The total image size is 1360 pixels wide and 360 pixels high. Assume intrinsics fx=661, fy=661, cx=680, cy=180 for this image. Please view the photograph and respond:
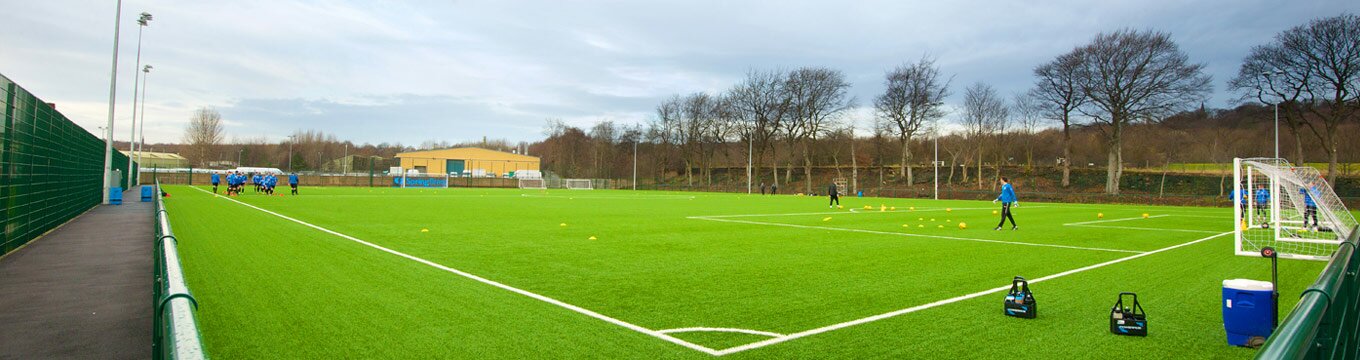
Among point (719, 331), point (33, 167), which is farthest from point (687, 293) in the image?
point (33, 167)

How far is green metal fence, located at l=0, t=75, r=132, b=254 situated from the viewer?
9.46 meters

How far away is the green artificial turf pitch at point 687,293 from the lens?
17.3 feet

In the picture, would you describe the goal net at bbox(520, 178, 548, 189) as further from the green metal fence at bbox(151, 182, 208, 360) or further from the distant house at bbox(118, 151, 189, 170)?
the green metal fence at bbox(151, 182, 208, 360)

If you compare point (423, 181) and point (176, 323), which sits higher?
point (423, 181)

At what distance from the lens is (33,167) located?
441 inches

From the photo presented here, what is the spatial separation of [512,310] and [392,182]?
231 ft

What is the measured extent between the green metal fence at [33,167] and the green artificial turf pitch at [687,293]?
216cm

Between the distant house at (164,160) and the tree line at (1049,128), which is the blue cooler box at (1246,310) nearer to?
the tree line at (1049,128)

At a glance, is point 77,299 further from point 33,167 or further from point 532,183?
point 532,183

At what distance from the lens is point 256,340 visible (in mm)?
5246

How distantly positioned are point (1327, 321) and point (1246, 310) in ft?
11.4

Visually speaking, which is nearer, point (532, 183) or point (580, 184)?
point (532, 183)

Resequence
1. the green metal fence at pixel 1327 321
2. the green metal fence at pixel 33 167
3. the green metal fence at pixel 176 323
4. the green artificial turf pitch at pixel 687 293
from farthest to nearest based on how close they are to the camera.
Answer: the green metal fence at pixel 33 167 < the green artificial turf pitch at pixel 687 293 < the green metal fence at pixel 176 323 < the green metal fence at pixel 1327 321

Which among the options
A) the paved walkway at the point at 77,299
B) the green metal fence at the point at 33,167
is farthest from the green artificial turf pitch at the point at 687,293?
the green metal fence at the point at 33,167
